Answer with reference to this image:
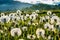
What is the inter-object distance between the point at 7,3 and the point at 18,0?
330 mm

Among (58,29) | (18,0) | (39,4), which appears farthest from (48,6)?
(58,29)

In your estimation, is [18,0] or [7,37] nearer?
[7,37]

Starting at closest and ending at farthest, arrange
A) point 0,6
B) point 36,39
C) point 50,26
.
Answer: point 36,39
point 50,26
point 0,6

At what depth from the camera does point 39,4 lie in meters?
5.73

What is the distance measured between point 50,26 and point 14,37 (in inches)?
17.3

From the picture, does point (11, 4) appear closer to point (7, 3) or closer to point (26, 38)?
point (7, 3)

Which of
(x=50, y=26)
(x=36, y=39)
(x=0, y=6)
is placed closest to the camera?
(x=36, y=39)

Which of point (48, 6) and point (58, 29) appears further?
point (48, 6)

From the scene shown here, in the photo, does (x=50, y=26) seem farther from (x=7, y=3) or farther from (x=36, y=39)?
(x=7, y=3)

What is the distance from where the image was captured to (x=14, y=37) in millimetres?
2176

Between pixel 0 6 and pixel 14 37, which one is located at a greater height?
pixel 14 37

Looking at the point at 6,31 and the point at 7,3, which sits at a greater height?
the point at 6,31

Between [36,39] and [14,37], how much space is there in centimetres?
21

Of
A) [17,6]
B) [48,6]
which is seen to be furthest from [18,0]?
[48,6]
